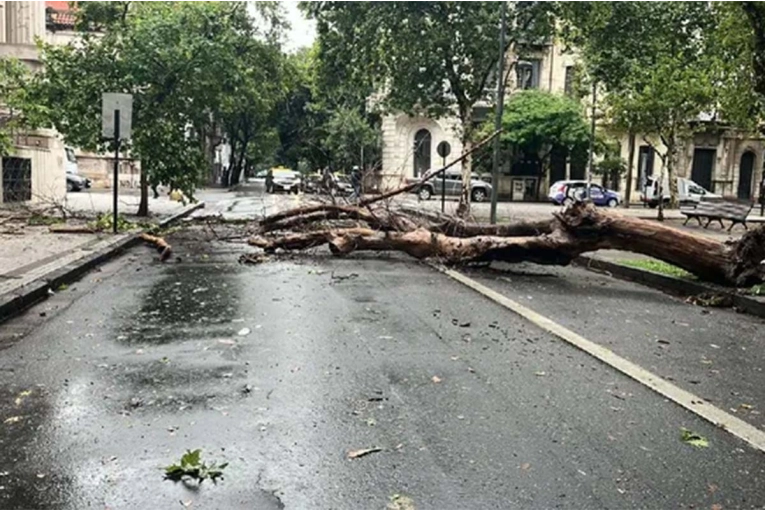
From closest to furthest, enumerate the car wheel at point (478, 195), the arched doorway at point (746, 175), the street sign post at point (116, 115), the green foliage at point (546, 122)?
the street sign post at point (116, 115)
the green foliage at point (546, 122)
the car wheel at point (478, 195)
the arched doorway at point (746, 175)

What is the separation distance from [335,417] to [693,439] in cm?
214

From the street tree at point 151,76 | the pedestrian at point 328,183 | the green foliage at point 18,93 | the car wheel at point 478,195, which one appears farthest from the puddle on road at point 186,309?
the car wheel at point 478,195

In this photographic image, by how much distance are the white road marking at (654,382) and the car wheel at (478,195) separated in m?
33.4

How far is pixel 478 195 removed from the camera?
41.7 m

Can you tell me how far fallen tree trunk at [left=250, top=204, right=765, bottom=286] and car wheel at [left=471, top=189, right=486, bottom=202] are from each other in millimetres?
28714

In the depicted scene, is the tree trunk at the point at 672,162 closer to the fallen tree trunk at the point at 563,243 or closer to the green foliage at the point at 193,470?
the fallen tree trunk at the point at 563,243

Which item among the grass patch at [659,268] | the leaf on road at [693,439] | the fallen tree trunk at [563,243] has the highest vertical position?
the fallen tree trunk at [563,243]

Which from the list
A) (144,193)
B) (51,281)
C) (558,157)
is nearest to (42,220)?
(144,193)

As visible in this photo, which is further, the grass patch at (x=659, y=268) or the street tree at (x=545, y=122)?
the street tree at (x=545, y=122)

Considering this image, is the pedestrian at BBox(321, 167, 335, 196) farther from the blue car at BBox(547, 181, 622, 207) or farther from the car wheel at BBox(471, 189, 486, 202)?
the car wheel at BBox(471, 189, 486, 202)

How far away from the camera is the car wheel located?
41562 millimetres

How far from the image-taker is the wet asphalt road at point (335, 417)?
134 inches

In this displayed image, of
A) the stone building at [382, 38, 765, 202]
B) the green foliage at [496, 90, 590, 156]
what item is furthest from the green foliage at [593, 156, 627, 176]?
the stone building at [382, 38, 765, 202]

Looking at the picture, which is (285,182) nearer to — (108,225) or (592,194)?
(592,194)
